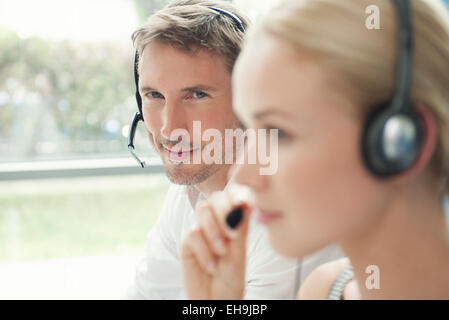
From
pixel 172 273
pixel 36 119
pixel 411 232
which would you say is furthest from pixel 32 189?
pixel 411 232

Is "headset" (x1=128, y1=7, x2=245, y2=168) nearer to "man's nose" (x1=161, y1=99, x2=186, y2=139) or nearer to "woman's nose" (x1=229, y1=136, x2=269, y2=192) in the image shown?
"man's nose" (x1=161, y1=99, x2=186, y2=139)

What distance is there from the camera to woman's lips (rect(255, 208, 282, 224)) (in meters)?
0.58

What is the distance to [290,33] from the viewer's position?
0.55 metres

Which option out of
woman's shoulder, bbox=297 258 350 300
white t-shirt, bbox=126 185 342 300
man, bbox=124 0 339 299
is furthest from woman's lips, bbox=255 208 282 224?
white t-shirt, bbox=126 185 342 300

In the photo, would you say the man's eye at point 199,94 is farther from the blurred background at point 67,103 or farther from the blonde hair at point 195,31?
the blurred background at point 67,103

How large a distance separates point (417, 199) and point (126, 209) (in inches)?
183

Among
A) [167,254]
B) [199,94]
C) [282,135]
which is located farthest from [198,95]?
[282,135]

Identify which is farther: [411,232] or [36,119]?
[36,119]

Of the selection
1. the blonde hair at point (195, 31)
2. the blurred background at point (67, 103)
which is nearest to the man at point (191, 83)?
the blonde hair at point (195, 31)

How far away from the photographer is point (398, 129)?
50cm

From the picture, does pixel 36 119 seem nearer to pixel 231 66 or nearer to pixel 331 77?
pixel 231 66

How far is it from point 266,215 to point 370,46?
0.75 feet

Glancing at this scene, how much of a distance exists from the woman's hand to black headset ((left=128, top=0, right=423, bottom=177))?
0.63ft

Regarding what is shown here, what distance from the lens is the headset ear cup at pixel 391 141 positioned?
0.50 meters
